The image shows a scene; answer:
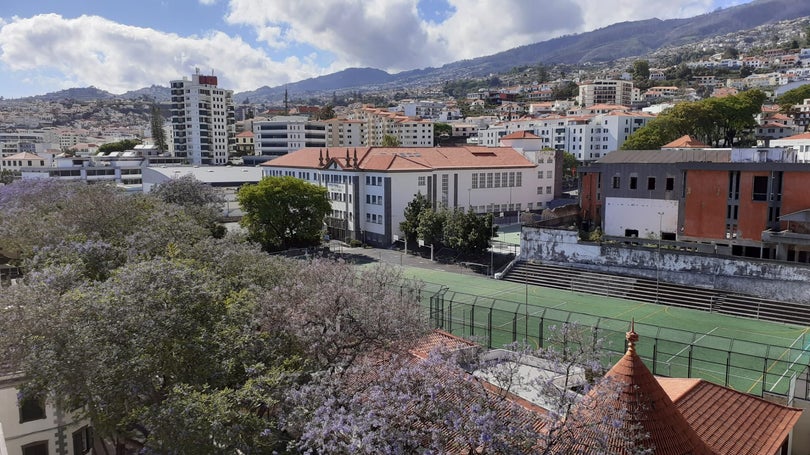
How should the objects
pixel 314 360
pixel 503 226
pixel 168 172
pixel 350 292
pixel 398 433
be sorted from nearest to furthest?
pixel 398 433 → pixel 314 360 → pixel 350 292 → pixel 503 226 → pixel 168 172

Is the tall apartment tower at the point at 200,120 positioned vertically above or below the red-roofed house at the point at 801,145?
above

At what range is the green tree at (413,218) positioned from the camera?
47.8 m

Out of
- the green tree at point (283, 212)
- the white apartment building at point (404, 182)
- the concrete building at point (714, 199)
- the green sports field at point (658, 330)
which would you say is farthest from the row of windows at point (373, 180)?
the concrete building at point (714, 199)

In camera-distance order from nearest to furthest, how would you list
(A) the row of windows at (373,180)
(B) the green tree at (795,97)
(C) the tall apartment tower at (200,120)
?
(A) the row of windows at (373,180), (B) the green tree at (795,97), (C) the tall apartment tower at (200,120)

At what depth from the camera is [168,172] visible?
7325 centimetres

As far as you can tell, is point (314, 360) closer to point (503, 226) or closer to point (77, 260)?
point (77, 260)

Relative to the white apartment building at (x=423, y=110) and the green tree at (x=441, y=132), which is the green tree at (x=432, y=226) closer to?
the green tree at (x=441, y=132)

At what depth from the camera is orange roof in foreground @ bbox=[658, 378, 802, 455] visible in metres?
12.7

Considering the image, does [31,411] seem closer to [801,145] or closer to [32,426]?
[32,426]

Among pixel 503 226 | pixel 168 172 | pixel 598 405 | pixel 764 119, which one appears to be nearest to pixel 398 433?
pixel 598 405

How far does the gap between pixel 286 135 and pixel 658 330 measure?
95.4m

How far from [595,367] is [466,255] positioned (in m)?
33.1

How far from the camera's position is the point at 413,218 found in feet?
157

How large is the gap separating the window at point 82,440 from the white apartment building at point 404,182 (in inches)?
1355
